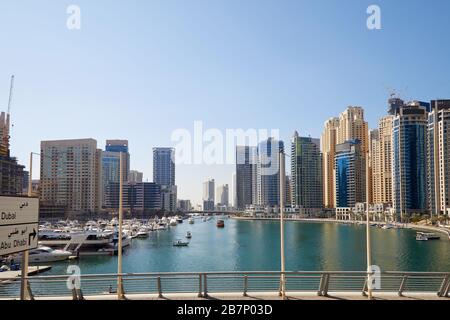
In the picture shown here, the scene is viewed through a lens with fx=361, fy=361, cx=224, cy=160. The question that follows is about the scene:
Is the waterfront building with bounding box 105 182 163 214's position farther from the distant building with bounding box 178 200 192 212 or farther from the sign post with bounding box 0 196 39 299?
the sign post with bounding box 0 196 39 299

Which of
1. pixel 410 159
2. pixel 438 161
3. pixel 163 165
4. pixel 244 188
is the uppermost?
pixel 410 159

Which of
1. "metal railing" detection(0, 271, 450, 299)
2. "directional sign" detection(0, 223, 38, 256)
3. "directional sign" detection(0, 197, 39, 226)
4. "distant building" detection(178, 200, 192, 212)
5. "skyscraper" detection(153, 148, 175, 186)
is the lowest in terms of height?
"distant building" detection(178, 200, 192, 212)

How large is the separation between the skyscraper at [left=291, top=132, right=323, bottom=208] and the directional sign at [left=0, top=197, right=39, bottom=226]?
81.1m

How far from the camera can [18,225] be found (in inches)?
231

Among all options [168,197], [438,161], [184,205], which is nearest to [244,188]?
[168,197]

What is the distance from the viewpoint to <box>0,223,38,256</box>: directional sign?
18.1 ft

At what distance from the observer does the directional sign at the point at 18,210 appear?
5586 mm

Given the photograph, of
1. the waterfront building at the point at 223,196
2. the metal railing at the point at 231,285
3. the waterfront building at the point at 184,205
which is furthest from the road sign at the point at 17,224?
the waterfront building at the point at 184,205

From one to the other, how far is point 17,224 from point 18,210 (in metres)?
0.23

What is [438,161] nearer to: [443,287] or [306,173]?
[306,173]

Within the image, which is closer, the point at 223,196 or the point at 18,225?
the point at 18,225

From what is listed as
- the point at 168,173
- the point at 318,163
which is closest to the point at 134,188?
the point at 168,173

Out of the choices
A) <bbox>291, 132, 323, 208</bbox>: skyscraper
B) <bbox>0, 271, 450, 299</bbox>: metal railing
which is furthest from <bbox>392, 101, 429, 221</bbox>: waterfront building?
<bbox>0, 271, 450, 299</bbox>: metal railing

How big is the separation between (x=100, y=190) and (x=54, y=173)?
908 cm
